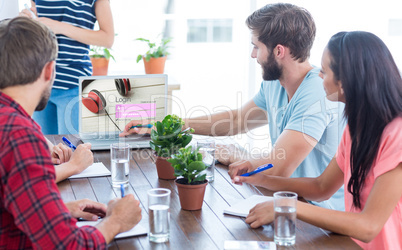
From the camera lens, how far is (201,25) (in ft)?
13.8

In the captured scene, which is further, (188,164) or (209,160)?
(209,160)

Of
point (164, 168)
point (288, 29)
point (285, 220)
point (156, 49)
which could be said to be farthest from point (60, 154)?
point (156, 49)

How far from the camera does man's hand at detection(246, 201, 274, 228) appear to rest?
1391 mm

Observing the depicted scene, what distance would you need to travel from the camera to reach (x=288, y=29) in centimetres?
221

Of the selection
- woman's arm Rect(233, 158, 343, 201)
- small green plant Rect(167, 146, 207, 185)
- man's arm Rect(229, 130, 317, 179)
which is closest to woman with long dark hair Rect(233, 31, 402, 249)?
woman's arm Rect(233, 158, 343, 201)

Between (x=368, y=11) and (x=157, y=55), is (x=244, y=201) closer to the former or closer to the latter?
(x=157, y=55)

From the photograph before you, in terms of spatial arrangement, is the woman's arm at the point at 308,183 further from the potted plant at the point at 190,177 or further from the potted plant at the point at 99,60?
the potted plant at the point at 99,60

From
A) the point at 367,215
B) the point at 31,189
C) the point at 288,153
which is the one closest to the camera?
the point at 31,189

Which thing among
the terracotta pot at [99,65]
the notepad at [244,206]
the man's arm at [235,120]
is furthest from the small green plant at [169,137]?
the terracotta pot at [99,65]

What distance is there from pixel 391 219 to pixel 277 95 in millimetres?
1013

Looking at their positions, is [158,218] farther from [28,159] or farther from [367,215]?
[367,215]

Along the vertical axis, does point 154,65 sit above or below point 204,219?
above

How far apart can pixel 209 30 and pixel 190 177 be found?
2935 millimetres

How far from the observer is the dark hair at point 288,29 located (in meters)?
2.21
